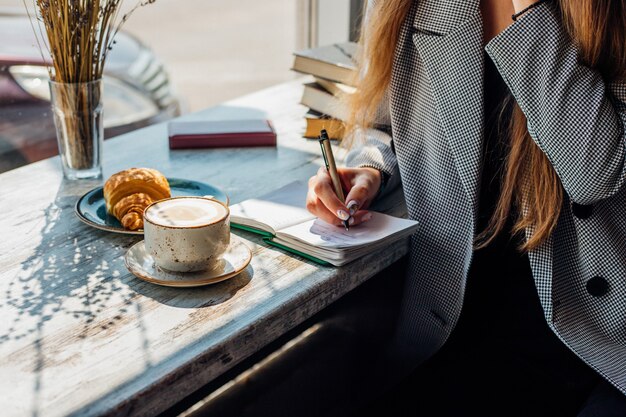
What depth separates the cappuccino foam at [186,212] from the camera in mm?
987

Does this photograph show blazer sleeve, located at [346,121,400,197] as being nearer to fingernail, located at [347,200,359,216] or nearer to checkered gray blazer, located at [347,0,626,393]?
checkered gray blazer, located at [347,0,626,393]

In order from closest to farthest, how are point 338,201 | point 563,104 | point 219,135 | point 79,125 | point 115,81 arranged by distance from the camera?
point 563,104
point 338,201
point 79,125
point 219,135
point 115,81

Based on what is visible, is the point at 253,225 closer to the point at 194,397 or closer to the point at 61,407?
the point at 61,407

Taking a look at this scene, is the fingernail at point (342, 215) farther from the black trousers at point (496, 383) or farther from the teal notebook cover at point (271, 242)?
the black trousers at point (496, 383)

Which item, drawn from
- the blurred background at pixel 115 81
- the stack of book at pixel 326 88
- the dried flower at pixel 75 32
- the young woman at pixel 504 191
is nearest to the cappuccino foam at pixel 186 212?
the young woman at pixel 504 191

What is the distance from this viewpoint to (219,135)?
159 centimetres

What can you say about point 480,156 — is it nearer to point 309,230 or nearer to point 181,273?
point 309,230

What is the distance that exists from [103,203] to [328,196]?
15.1 inches

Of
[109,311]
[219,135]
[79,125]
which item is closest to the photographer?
[109,311]

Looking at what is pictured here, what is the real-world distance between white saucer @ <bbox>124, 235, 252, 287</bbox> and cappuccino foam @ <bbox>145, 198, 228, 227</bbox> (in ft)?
0.24

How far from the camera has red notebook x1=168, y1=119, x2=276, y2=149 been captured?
156 centimetres

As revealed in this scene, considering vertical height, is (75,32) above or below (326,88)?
above

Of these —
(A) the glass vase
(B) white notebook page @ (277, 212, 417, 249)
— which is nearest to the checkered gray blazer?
(B) white notebook page @ (277, 212, 417, 249)

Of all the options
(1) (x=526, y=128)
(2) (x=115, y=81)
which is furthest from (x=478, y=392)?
(2) (x=115, y=81)
